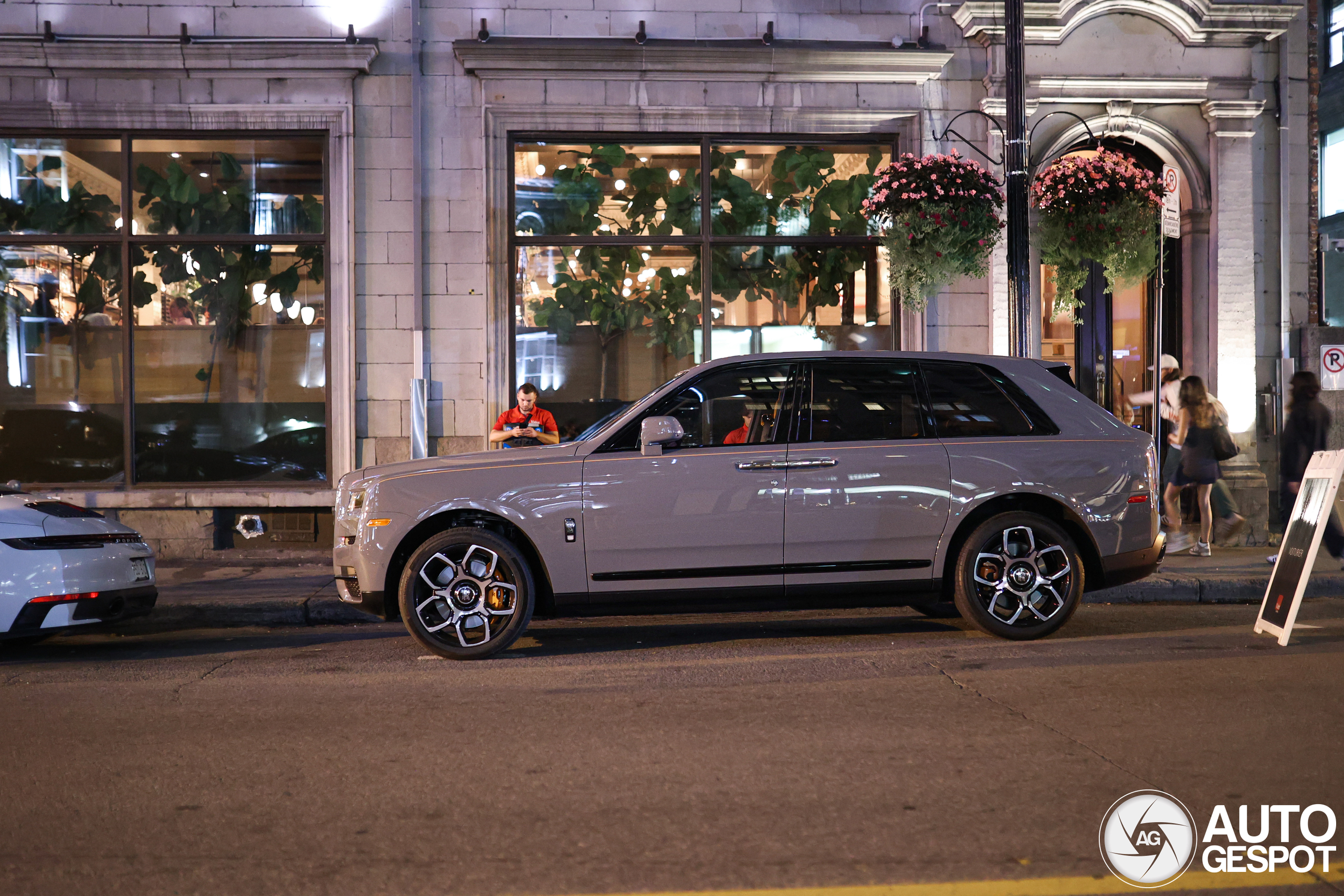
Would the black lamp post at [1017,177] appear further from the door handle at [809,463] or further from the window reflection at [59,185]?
the window reflection at [59,185]

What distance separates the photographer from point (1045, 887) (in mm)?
3395

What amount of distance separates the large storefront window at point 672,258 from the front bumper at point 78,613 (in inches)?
228

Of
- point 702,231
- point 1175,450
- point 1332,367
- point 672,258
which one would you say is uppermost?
point 702,231

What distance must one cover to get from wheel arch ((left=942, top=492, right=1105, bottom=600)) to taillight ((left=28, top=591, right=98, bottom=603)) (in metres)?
5.47

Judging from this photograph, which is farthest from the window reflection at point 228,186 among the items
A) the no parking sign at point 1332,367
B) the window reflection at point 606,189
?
the no parking sign at point 1332,367

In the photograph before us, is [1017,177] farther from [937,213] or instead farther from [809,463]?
[809,463]

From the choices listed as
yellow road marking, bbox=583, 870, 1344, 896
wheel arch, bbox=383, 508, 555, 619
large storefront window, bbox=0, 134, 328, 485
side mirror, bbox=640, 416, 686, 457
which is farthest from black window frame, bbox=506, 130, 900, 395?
yellow road marking, bbox=583, 870, 1344, 896

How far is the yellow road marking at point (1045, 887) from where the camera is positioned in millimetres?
3354

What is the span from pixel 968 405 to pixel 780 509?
4.89 ft

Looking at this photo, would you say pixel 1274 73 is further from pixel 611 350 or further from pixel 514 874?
pixel 514 874

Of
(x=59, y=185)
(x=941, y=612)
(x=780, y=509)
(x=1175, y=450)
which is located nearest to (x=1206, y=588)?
(x=941, y=612)

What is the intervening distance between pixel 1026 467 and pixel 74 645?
661 cm

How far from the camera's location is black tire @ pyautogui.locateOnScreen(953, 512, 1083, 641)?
24.0 feet

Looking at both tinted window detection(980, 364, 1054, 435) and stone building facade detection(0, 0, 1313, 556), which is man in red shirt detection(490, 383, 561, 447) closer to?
stone building facade detection(0, 0, 1313, 556)
